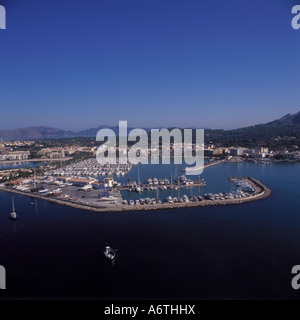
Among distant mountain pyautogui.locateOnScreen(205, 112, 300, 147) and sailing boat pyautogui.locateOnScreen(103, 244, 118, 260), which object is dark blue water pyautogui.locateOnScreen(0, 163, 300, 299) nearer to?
sailing boat pyautogui.locateOnScreen(103, 244, 118, 260)

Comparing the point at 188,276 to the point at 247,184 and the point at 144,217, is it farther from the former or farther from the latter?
the point at 247,184

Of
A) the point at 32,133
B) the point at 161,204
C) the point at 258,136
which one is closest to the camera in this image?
the point at 161,204

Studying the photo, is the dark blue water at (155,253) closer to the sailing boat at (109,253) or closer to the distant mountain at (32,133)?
the sailing boat at (109,253)

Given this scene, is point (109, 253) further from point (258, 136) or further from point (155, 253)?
point (258, 136)
